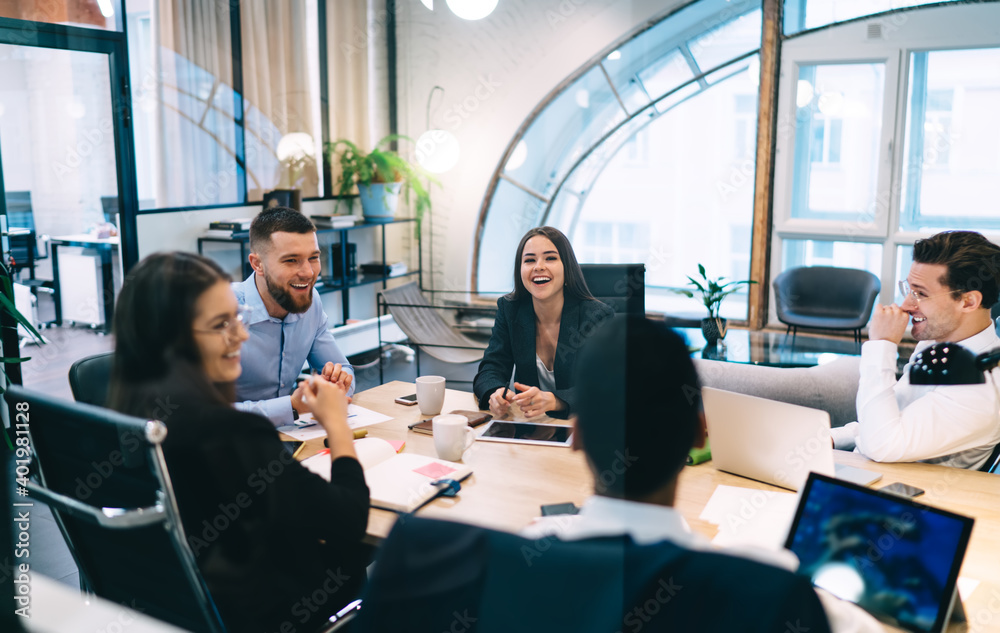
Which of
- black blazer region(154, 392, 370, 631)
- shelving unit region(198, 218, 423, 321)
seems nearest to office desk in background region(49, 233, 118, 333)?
shelving unit region(198, 218, 423, 321)

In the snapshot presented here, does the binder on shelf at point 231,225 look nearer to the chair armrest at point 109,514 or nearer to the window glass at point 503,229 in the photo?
the window glass at point 503,229

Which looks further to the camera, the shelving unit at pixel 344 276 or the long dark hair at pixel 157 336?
the shelving unit at pixel 344 276

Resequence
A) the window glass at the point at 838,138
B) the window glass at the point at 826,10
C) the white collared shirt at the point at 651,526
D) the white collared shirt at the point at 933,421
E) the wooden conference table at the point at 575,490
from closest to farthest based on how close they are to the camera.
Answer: the white collared shirt at the point at 651,526, the wooden conference table at the point at 575,490, the white collared shirt at the point at 933,421, the window glass at the point at 826,10, the window glass at the point at 838,138

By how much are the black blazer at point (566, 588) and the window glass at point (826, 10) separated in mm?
5670

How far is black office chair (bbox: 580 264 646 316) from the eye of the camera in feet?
11.9

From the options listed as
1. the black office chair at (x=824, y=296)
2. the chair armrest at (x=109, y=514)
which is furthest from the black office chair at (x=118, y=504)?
the black office chair at (x=824, y=296)

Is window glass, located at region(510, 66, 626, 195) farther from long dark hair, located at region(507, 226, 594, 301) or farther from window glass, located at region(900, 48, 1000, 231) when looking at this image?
long dark hair, located at region(507, 226, 594, 301)

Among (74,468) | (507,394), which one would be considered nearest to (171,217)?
(507,394)

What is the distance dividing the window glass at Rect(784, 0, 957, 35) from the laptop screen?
510 centimetres

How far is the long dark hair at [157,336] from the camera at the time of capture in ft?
4.49

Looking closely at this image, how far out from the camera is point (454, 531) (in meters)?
0.78

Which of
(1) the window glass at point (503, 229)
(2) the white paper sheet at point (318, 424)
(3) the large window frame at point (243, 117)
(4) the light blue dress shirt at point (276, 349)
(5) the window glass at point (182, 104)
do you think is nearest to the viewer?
(2) the white paper sheet at point (318, 424)

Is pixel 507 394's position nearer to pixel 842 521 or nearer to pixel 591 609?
pixel 842 521

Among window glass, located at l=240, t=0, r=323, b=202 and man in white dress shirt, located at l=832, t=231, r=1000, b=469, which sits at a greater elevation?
window glass, located at l=240, t=0, r=323, b=202
